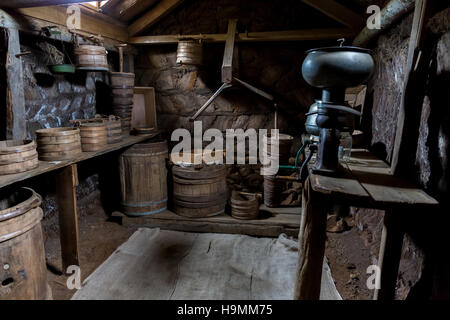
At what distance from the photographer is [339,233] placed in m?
3.76

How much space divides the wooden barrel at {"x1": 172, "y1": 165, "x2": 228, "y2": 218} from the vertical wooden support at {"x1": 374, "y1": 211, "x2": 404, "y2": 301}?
2382 mm

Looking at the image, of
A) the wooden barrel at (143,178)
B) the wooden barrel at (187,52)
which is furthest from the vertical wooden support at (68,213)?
the wooden barrel at (187,52)

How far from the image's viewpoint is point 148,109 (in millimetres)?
5164

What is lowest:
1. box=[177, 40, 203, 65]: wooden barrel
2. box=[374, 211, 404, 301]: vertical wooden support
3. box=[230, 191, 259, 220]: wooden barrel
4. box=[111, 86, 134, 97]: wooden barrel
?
box=[230, 191, 259, 220]: wooden barrel

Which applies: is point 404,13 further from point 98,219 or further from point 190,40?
point 98,219

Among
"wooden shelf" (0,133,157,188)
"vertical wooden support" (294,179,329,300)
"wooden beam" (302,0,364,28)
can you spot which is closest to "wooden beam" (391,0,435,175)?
"vertical wooden support" (294,179,329,300)

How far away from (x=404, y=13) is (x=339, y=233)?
2464 mm

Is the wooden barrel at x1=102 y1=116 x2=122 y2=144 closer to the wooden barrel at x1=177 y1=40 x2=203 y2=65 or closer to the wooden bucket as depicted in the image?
the wooden bucket

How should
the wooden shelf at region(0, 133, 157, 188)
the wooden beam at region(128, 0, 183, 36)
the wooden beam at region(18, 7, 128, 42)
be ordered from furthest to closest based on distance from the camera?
the wooden beam at region(128, 0, 183, 36), the wooden beam at region(18, 7, 128, 42), the wooden shelf at region(0, 133, 157, 188)

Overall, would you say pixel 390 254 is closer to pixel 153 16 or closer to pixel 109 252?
pixel 109 252

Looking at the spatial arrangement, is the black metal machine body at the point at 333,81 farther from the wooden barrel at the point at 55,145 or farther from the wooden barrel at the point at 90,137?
the wooden barrel at the point at 90,137

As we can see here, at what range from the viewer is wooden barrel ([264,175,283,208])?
4.19 m

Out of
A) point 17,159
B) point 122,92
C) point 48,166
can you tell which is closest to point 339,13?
point 122,92

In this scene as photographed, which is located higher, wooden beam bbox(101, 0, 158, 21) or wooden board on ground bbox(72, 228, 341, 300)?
wooden beam bbox(101, 0, 158, 21)
